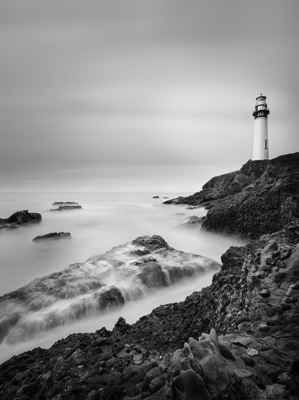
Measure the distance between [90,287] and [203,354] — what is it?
222 inches

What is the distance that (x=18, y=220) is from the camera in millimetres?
19766

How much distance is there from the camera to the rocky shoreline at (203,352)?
6.79ft

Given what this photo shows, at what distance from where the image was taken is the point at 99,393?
234cm

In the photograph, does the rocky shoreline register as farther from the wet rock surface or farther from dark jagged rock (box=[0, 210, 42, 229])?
dark jagged rock (box=[0, 210, 42, 229])

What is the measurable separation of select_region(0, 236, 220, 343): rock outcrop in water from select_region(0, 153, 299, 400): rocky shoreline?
222cm

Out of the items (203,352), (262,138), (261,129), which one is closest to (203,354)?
(203,352)

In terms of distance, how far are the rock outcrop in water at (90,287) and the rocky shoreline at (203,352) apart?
2215 mm

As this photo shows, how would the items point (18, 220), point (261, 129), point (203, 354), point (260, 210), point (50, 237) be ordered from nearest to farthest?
1. point (203, 354)
2. point (260, 210)
3. point (50, 237)
4. point (18, 220)
5. point (261, 129)

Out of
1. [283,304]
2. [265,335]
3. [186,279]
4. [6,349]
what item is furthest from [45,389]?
[186,279]

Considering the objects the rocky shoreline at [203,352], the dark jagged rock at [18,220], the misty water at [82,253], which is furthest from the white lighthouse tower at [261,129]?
the rocky shoreline at [203,352]

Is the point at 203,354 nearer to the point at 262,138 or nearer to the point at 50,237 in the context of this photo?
the point at 50,237

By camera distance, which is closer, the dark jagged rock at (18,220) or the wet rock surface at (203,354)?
the wet rock surface at (203,354)

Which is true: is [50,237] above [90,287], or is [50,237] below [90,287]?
above

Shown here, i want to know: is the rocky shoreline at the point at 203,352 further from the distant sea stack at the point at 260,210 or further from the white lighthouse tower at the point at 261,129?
the white lighthouse tower at the point at 261,129
